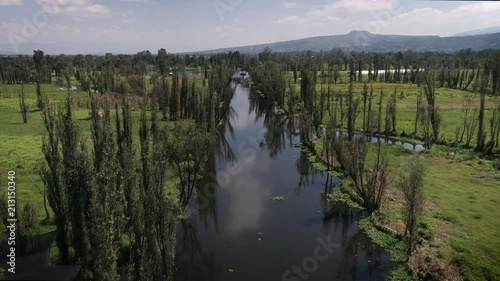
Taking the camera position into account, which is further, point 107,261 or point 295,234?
point 295,234

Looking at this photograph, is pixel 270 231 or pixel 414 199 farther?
pixel 270 231

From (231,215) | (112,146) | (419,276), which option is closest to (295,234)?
(231,215)

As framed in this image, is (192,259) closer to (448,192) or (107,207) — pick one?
(107,207)

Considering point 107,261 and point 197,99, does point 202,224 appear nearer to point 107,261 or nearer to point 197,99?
point 107,261

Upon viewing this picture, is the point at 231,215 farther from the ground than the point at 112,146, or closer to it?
closer to it

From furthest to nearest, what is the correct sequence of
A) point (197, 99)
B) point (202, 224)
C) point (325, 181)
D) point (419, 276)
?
point (197, 99) → point (325, 181) → point (202, 224) → point (419, 276)

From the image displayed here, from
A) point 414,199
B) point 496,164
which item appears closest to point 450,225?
point 414,199

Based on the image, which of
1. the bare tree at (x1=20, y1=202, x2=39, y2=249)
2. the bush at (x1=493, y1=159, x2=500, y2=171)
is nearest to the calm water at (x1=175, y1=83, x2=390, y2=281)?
the bare tree at (x1=20, y1=202, x2=39, y2=249)

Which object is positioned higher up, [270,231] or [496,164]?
[496,164]

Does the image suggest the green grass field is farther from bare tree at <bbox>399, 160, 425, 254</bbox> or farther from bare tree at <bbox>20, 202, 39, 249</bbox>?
bare tree at <bbox>20, 202, 39, 249</bbox>
